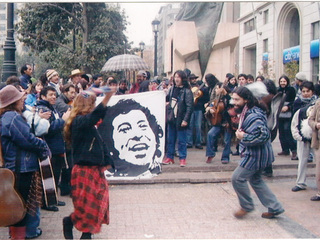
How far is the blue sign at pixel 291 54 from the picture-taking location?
27844 mm

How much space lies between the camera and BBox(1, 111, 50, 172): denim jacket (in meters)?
4.69

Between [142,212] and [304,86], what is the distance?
135 inches

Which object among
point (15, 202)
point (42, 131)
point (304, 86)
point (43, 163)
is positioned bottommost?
point (15, 202)

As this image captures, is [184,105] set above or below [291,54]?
below

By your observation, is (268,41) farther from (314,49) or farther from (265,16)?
(314,49)

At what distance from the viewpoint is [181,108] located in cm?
872

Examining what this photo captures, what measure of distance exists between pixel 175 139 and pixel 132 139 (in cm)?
97

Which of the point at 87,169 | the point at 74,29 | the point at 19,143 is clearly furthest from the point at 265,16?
the point at 19,143

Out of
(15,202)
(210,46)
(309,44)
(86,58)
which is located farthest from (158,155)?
(309,44)

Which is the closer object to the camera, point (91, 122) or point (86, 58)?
point (91, 122)

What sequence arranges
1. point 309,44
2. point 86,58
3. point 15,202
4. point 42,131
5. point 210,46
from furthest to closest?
point 309,44
point 86,58
point 210,46
point 42,131
point 15,202

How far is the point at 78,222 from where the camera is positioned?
4.75 metres

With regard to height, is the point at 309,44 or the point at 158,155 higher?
the point at 309,44

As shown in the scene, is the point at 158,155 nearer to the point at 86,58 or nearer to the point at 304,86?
the point at 304,86
